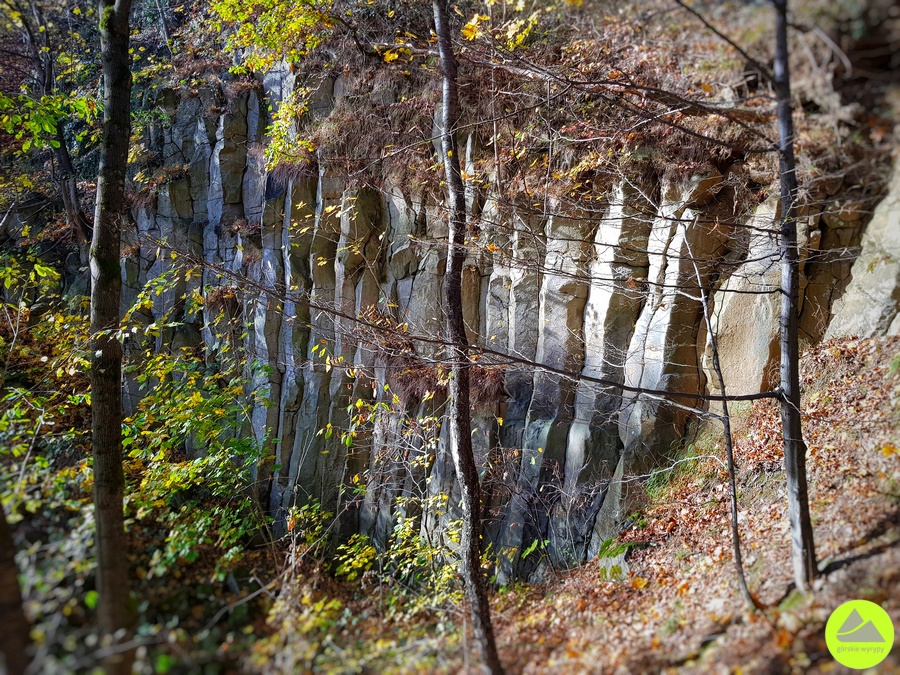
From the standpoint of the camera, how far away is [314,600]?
6199 millimetres

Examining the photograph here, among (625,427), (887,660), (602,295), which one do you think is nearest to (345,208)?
(602,295)

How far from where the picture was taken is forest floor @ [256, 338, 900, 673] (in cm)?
442

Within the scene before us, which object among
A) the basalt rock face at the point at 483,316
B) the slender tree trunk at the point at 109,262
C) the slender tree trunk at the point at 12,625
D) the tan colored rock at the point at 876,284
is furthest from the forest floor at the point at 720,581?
the slender tree trunk at the point at 109,262

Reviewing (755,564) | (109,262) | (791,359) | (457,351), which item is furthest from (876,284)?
(109,262)

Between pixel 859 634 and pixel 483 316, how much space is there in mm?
7015

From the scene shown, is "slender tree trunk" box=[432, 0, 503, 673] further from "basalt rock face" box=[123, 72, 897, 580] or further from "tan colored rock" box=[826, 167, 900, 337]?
"tan colored rock" box=[826, 167, 900, 337]

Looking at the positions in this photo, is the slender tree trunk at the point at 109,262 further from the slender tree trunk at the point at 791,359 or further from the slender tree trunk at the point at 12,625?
the slender tree trunk at the point at 791,359

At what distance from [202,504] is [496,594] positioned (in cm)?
499

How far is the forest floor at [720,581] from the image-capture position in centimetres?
442

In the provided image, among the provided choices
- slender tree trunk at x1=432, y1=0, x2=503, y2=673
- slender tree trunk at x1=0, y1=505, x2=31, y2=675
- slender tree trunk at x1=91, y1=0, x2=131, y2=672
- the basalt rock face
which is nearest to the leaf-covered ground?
the basalt rock face

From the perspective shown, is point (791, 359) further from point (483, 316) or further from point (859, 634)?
point (483, 316)

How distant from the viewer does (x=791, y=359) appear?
5195mm

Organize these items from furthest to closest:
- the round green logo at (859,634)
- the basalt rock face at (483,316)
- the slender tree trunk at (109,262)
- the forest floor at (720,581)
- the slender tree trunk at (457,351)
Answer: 1. the basalt rock face at (483,316)
2. the slender tree trunk at (457,351)
3. the slender tree trunk at (109,262)
4. the forest floor at (720,581)
5. the round green logo at (859,634)

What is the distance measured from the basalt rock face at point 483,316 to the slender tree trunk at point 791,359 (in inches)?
38.0
